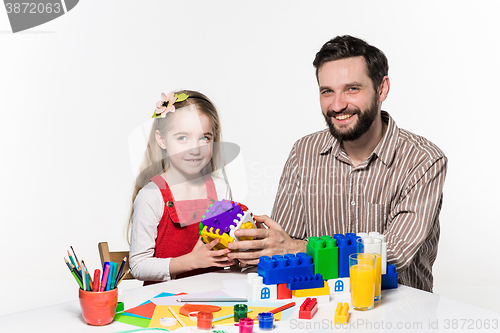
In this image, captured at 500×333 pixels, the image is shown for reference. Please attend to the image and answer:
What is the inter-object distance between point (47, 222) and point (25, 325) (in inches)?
103

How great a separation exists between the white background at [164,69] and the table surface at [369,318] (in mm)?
1646

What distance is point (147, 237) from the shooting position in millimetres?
1653

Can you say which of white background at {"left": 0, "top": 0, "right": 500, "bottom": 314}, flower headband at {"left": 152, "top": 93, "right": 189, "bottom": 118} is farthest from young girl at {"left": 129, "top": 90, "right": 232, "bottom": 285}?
white background at {"left": 0, "top": 0, "right": 500, "bottom": 314}

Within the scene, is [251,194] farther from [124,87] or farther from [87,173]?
[87,173]

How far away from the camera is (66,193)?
3477 mm

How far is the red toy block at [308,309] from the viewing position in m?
1.17

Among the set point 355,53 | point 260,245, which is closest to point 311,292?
point 260,245

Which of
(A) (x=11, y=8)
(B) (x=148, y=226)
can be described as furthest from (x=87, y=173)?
(B) (x=148, y=226)

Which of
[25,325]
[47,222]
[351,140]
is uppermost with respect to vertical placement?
[351,140]

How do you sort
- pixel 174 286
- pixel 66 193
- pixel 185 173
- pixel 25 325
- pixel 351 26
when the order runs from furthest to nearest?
pixel 66 193 → pixel 351 26 → pixel 185 173 → pixel 174 286 → pixel 25 325

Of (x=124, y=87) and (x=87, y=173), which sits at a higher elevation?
(x=124, y=87)

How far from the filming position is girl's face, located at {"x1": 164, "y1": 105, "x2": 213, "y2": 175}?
1590 mm

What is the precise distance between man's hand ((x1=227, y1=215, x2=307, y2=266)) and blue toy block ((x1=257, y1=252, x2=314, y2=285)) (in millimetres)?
183

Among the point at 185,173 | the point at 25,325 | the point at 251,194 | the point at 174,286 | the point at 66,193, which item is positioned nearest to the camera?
the point at 25,325
